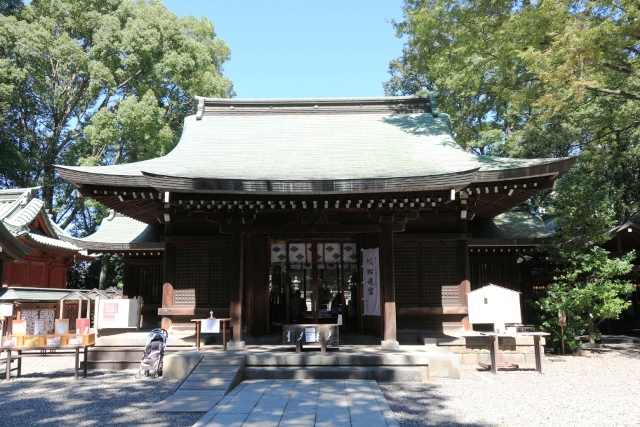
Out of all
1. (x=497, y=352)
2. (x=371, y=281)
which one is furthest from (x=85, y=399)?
(x=497, y=352)

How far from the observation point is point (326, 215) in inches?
408

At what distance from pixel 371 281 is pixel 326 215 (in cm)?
188

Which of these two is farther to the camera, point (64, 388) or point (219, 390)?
point (64, 388)

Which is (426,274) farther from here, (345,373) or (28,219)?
(28,219)

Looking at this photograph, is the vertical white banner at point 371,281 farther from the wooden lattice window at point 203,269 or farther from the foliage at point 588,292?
the foliage at point 588,292

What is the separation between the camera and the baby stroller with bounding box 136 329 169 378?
29.6ft

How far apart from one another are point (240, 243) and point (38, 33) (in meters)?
18.5

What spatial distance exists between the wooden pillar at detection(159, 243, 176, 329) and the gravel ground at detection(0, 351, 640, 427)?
1.60 meters

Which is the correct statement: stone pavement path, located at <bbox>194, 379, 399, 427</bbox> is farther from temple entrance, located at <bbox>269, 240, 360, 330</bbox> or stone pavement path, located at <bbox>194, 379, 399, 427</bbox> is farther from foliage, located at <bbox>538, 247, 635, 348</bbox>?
foliage, located at <bbox>538, 247, 635, 348</bbox>

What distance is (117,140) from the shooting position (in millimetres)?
22266

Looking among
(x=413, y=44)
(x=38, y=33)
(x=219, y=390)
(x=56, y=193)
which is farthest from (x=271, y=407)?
(x=56, y=193)

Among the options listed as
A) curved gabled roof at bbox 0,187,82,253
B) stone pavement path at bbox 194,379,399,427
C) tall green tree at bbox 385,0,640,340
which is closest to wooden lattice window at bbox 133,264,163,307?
curved gabled roof at bbox 0,187,82,253

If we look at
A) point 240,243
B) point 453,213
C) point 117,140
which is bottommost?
point 240,243

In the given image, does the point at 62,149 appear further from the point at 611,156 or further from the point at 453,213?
the point at 611,156
